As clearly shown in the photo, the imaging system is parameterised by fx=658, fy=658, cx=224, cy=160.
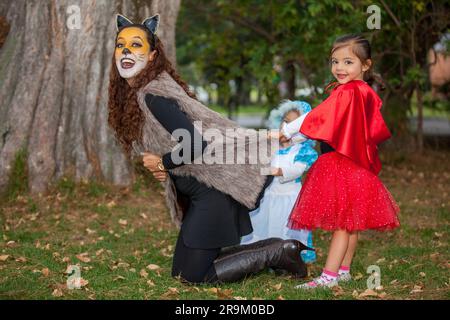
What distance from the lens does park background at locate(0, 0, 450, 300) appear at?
4.54 meters

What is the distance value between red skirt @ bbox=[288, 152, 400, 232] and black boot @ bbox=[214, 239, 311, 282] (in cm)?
27

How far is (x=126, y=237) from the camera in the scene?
6020 millimetres

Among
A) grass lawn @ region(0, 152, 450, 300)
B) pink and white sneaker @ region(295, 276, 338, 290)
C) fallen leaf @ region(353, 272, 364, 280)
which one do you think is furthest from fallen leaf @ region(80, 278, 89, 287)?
fallen leaf @ region(353, 272, 364, 280)

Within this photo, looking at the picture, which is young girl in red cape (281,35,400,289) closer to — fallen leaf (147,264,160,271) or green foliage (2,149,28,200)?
fallen leaf (147,264,160,271)

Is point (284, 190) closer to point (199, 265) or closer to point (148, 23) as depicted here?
point (199, 265)

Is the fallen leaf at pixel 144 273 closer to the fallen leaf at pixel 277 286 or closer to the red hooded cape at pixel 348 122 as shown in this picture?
the fallen leaf at pixel 277 286

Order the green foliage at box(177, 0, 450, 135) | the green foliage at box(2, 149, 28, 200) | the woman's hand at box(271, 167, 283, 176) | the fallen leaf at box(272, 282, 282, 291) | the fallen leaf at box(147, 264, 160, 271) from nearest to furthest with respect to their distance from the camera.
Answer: the fallen leaf at box(272, 282, 282, 291) → the woman's hand at box(271, 167, 283, 176) → the fallen leaf at box(147, 264, 160, 271) → the green foliage at box(2, 149, 28, 200) → the green foliage at box(177, 0, 450, 135)

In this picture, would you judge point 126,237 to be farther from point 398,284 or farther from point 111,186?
point 398,284

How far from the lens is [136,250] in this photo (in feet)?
18.4

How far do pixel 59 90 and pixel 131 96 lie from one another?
2.69 m

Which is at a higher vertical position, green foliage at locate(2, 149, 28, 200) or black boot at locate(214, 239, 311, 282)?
green foliage at locate(2, 149, 28, 200)

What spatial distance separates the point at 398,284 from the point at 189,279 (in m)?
1.44

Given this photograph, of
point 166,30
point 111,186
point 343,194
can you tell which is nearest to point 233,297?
point 343,194
